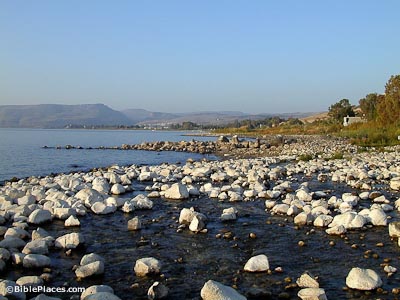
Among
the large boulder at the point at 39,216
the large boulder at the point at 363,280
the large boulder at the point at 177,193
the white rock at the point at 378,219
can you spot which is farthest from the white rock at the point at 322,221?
the large boulder at the point at 39,216

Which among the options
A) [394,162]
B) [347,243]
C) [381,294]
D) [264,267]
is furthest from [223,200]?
[394,162]

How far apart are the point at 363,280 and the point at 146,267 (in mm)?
3266

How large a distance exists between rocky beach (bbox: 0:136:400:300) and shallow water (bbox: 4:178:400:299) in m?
0.02

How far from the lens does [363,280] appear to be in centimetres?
563

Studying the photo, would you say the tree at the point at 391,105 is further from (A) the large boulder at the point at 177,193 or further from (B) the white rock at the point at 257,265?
(B) the white rock at the point at 257,265

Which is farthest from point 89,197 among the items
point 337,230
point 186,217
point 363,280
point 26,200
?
point 363,280

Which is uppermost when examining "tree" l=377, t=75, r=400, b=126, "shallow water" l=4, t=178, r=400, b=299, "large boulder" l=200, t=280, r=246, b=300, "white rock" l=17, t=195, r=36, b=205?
"tree" l=377, t=75, r=400, b=126

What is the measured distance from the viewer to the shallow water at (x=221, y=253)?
19.2 feet

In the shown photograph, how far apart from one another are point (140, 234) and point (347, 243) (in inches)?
169

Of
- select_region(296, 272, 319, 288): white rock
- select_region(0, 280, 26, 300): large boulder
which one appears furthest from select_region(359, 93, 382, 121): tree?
select_region(0, 280, 26, 300): large boulder

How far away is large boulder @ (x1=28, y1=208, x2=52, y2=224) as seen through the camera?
9.40 meters

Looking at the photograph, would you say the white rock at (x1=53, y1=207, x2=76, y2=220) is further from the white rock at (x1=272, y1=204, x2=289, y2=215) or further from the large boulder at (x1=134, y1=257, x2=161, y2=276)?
the white rock at (x1=272, y1=204, x2=289, y2=215)

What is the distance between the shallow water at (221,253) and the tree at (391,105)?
4523cm

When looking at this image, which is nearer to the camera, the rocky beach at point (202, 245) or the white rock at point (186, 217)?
the rocky beach at point (202, 245)
